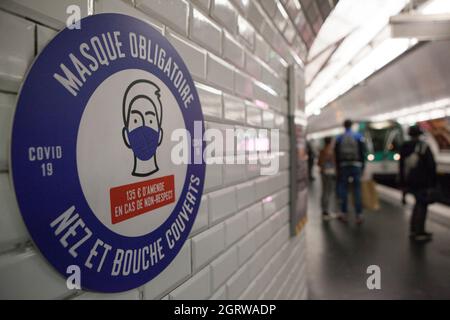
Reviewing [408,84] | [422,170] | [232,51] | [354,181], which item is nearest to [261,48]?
[232,51]

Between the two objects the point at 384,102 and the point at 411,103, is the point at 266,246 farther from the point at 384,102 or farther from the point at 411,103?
the point at 384,102

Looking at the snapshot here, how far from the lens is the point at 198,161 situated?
1.32 m

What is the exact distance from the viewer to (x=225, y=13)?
5.11 ft

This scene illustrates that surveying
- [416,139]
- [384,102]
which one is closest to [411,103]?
[384,102]

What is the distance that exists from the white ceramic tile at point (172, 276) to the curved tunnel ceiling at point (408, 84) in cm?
708

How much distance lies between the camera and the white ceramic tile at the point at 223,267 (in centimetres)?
148

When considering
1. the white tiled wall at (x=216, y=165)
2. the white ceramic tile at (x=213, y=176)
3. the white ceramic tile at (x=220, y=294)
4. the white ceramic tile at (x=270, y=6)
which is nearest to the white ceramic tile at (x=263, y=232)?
the white tiled wall at (x=216, y=165)

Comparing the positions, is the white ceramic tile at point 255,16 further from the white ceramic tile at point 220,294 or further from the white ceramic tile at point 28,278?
the white ceramic tile at point 28,278

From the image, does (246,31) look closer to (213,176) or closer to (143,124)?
(213,176)

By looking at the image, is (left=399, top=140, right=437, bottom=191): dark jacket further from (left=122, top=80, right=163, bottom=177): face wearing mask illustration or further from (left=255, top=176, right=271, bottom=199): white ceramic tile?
(left=122, top=80, right=163, bottom=177): face wearing mask illustration

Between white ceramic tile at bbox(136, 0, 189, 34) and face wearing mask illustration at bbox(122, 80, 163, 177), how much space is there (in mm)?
235

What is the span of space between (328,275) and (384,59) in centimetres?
294
